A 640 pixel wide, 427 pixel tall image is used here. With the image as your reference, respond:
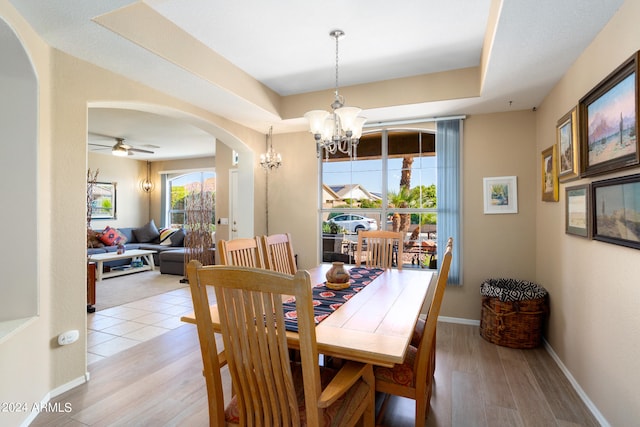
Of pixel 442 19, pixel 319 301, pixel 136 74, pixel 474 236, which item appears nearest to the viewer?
pixel 319 301

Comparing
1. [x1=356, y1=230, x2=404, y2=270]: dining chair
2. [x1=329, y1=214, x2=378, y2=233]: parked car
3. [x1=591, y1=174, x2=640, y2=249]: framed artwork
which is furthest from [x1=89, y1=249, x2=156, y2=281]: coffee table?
[x1=591, y1=174, x2=640, y2=249]: framed artwork

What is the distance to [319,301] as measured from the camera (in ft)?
6.40

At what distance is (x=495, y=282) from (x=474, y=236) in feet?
1.75

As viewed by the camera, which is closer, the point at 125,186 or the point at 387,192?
→ the point at 387,192

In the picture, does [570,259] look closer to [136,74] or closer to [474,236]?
[474,236]

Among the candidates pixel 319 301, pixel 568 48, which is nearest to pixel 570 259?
pixel 568 48

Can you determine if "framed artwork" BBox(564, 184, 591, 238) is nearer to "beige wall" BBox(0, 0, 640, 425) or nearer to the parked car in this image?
"beige wall" BBox(0, 0, 640, 425)

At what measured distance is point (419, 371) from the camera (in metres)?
1.61

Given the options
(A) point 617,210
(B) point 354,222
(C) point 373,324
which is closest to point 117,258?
(B) point 354,222

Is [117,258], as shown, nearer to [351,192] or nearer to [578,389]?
[351,192]

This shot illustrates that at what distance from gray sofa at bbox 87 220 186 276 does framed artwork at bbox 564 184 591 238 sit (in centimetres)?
584

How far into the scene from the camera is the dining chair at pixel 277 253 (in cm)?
258

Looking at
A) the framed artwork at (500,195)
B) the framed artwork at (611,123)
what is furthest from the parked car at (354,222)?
the framed artwork at (611,123)

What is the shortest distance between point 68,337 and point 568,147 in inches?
153
